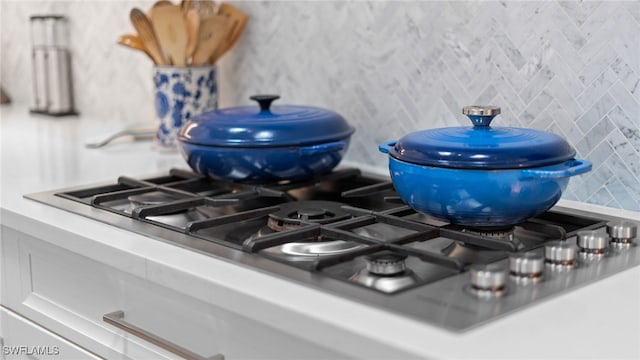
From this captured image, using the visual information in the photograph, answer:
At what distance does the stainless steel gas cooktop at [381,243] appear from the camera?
0.90 m

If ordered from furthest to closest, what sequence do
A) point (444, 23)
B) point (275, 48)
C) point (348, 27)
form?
point (275, 48)
point (348, 27)
point (444, 23)

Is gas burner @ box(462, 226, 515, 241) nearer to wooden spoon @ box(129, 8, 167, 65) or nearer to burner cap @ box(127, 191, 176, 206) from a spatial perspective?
burner cap @ box(127, 191, 176, 206)

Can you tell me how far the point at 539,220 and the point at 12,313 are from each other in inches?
36.5

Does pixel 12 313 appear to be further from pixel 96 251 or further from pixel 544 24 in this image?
pixel 544 24

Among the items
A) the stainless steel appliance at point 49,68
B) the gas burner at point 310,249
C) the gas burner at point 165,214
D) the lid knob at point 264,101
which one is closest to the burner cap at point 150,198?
the gas burner at point 165,214

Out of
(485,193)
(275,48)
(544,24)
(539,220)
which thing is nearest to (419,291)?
(485,193)

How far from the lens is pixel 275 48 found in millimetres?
1901

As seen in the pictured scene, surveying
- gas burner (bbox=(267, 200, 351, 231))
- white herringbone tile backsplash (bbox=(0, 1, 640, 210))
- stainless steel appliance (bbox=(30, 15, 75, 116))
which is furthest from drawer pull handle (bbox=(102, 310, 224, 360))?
stainless steel appliance (bbox=(30, 15, 75, 116))

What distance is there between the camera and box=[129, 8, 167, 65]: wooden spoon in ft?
6.12

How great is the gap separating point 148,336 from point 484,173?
506 mm

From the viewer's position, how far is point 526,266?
0.94 meters

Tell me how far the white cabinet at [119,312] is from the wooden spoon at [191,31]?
627 millimetres

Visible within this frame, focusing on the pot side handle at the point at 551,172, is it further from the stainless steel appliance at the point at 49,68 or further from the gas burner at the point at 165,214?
the stainless steel appliance at the point at 49,68

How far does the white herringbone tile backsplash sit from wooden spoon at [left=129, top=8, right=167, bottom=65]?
0.20m
